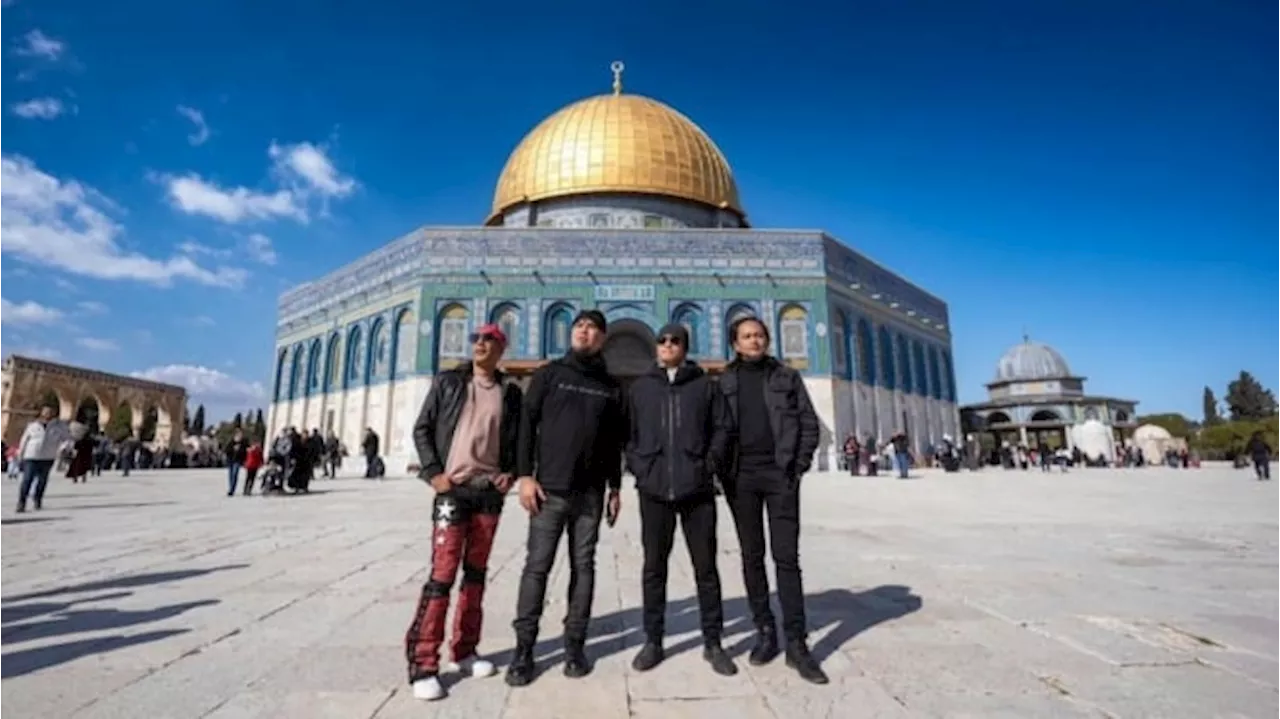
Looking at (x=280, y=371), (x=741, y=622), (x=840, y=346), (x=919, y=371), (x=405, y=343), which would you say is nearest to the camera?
(x=741, y=622)

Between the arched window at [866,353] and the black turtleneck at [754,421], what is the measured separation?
917 inches

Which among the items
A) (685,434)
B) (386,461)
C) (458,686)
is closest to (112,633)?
(458,686)

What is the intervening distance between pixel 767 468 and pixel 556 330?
20069mm

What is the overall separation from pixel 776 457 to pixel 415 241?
23.1 meters

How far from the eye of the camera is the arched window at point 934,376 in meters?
29.6

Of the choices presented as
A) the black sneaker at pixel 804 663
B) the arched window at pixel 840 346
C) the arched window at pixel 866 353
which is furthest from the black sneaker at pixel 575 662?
the arched window at pixel 866 353

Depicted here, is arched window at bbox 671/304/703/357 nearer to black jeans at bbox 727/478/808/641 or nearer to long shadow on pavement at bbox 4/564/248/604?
long shadow on pavement at bbox 4/564/248/604

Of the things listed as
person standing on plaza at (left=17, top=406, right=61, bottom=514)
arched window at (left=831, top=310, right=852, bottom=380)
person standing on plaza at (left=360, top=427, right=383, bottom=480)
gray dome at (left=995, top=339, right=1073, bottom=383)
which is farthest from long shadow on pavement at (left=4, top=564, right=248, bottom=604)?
gray dome at (left=995, top=339, right=1073, bottom=383)

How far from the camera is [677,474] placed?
2.58 metres

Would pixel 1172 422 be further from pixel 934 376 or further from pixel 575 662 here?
pixel 575 662

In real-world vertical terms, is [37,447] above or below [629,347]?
below

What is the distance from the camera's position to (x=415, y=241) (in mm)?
23578

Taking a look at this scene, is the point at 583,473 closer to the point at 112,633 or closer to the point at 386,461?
the point at 112,633

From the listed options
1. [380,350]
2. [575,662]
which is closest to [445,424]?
[575,662]
